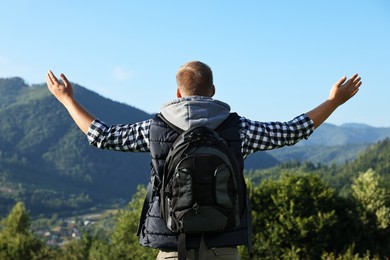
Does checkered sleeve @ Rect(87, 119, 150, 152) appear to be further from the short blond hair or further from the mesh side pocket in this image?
the mesh side pocket

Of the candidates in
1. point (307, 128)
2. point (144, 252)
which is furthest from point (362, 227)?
point (307, 128)

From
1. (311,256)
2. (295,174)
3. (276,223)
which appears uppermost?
(295,174)

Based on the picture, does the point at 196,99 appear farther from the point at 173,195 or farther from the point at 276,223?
the point at 276,223

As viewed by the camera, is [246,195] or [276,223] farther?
[276,223]

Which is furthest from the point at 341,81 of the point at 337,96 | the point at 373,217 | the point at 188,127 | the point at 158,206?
the point at 373,217

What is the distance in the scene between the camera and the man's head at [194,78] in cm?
369

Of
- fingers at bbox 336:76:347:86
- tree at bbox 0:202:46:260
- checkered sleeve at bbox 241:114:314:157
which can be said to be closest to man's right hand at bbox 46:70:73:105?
checkered sleeve at bbox 241:114:314:157

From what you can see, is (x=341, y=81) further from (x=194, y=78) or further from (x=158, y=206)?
(x=158, y=206)

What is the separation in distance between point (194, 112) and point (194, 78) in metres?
0.24

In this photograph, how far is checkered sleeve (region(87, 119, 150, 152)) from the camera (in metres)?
3.82

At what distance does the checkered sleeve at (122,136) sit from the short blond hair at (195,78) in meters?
0.37

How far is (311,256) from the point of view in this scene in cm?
3241

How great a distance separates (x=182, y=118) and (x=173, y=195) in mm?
521

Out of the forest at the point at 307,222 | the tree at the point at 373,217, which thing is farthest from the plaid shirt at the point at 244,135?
the tree at the point at 373,217
